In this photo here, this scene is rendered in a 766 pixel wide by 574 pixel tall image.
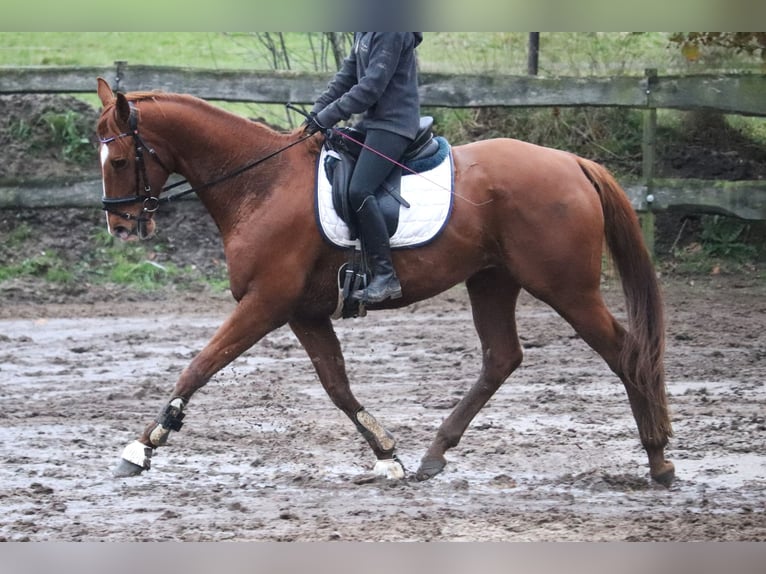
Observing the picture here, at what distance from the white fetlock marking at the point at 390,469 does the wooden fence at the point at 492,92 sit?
5.43 metres

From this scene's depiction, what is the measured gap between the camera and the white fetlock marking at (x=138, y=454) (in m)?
5.46

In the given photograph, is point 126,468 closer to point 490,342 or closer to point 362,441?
point 362,441

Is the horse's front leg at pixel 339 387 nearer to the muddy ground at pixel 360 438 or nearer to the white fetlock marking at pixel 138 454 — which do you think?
the muddy ground at pixel 360 438

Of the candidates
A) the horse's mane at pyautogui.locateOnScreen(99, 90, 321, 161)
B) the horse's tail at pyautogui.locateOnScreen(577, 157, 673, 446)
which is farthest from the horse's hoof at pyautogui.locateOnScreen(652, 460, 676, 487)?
the horse's mane at pyautogui.locateOnScreen(99, 90, 321, 161)

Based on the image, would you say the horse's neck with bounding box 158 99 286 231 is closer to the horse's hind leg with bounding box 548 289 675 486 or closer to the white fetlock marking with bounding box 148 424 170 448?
the white fetlock marking with bounding box 148 424 170 448

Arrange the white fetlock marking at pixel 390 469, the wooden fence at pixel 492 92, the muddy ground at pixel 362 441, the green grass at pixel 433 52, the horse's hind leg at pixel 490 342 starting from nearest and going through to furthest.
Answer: the muddy ground at pixel 362 441
the white fetlock marking at pixel 390 469
the horse's hind leg at pixel 490 342
the wooden fence at pixel 492 92
the green grass at pixel 433 52

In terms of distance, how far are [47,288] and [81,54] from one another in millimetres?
4430

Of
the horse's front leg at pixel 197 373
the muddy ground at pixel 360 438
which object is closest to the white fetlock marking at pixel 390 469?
the muddy ground at pixel 360 438

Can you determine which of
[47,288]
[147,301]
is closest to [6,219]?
[47,288]

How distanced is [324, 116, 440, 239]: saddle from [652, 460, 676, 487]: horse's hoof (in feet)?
6.10

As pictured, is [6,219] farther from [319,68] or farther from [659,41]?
[659,41]

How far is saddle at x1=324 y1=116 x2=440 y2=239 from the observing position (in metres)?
5.73

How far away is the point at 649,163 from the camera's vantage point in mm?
10852

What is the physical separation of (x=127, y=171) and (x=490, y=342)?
2.17 meters
